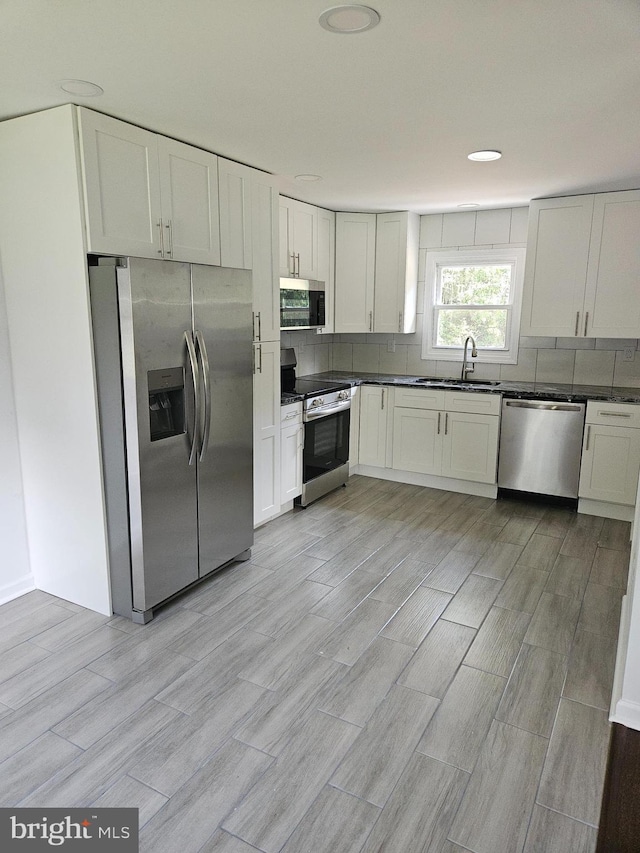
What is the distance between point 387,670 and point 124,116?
2786 millimetres

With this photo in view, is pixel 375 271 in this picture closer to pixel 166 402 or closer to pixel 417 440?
pixel 417 440

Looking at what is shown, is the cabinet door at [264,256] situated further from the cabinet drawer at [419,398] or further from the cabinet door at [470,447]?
the cabinet door at [470,447]

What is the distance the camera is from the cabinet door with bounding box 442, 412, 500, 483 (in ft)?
15.1

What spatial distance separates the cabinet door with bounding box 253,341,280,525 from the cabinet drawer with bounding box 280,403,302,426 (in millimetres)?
89

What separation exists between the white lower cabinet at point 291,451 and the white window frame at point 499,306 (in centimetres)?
187

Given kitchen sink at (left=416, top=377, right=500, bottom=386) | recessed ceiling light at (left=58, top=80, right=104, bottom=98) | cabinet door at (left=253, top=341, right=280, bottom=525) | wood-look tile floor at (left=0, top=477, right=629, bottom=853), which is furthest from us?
kitchen sink at (left=416, top=377, right=500, bottom=386)

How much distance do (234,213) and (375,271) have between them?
82.2 inches

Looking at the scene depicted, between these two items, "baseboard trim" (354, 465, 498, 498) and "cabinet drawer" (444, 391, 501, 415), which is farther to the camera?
"baseboard trim" (354, 465, 498, 498)

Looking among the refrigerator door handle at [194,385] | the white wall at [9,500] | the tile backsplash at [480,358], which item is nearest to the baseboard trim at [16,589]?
the white wall at [9,500]

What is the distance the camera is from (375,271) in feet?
16.8

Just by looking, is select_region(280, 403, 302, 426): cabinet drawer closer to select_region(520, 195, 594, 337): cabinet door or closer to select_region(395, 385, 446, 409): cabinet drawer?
select_region(395, 385, 446, 409): cabinet drawer

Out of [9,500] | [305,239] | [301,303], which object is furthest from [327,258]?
[9,500]

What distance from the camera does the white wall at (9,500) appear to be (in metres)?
2.90

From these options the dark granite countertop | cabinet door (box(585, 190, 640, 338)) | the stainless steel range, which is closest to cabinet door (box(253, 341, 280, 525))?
the dark granite countertop
